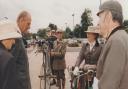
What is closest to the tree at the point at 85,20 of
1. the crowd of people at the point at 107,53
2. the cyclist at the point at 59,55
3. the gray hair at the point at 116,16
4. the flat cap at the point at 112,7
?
the cyclist at the point at 59,55

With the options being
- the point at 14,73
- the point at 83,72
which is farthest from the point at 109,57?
the point at 83,72

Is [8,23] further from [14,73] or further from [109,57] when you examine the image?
[109,57]

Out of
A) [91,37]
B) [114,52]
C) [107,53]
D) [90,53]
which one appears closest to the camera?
[114,52]

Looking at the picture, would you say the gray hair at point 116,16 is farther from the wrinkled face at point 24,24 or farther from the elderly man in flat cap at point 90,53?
the elderly man in flat cap at point 90,53

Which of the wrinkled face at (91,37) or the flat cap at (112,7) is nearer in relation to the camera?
the flat cap at (112,7)

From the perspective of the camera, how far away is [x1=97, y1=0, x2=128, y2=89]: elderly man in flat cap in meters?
4.35

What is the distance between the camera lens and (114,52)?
171 inches

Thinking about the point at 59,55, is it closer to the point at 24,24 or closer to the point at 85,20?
the point at 24,24

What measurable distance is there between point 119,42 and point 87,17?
7547 centimetres

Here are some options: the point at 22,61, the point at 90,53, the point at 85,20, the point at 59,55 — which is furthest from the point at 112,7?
the point at 85,20

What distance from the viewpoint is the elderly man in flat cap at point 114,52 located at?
4.35m

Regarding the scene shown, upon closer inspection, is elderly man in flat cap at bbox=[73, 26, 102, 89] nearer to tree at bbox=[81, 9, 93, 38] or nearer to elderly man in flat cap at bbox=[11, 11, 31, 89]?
elderly man in flat cap at bbox=[11, 11, 31, 89]

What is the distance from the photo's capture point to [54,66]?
40.1ft

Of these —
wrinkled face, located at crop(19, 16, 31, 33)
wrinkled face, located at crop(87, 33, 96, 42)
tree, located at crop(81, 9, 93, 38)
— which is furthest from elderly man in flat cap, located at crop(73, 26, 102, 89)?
tree, located at crop(81, 9, 93, 38)
